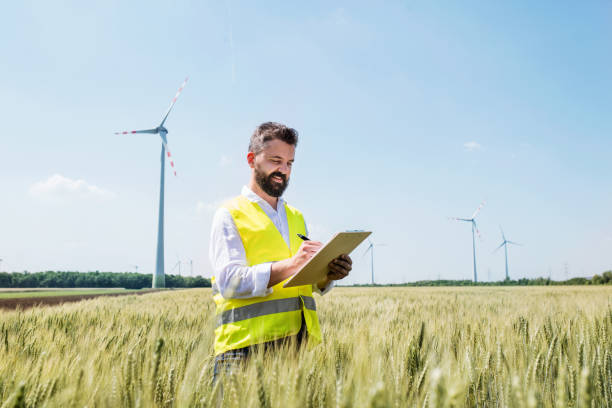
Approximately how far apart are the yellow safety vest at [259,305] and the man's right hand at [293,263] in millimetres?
169

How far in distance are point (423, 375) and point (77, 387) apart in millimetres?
1370

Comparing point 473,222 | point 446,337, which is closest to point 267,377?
point 446,337

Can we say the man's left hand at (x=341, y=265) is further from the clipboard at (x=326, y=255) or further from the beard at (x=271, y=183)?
the beard at (x=271, y=183)

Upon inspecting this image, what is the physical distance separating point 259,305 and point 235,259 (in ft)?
0.95

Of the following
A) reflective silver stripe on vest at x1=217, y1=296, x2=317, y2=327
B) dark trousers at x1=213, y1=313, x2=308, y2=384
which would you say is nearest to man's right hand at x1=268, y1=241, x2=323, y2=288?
reflective silver stripe on vest at x1=217, y1=296, x2=317, y2=327

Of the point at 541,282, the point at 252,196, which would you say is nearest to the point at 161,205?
the point at 252,196

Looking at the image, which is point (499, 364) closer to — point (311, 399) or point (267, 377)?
point (311, 399)

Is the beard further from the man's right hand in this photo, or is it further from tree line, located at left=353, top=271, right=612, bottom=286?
tree line, located at left=353, top=271, right=612, bottom=286

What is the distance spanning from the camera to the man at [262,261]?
210 centimetres

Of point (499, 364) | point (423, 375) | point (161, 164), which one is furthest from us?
point (161, 164)

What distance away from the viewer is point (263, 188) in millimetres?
2523

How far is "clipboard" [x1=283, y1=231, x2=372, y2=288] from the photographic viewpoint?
1823mm

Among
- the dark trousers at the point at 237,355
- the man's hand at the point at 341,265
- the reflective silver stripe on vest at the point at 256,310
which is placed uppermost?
the man's hand at the point at 341,265

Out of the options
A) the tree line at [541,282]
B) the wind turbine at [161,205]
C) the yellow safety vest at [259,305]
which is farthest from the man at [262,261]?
the tree line at [541,282]
